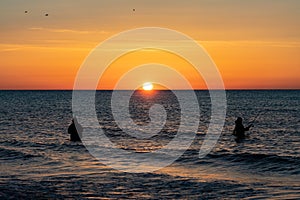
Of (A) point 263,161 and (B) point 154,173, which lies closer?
(B) point 154,173

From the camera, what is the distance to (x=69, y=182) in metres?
23.2

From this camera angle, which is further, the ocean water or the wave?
the wave

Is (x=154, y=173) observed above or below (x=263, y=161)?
above

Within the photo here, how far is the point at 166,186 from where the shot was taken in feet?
74.5

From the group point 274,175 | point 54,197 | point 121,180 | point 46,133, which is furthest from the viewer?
point 46,133

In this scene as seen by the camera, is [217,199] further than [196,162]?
No

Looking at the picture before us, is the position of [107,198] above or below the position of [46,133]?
below

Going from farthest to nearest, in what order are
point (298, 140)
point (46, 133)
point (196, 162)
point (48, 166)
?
point (46, 133) < point (298, 140) < point (196, 162) < point (48, 166)

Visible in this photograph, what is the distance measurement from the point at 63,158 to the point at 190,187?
12.1m

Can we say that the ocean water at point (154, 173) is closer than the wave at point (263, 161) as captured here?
Yes

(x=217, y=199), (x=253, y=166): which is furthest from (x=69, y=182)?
(x=253, y=166)

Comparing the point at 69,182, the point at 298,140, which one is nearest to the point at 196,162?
the point at 69,182

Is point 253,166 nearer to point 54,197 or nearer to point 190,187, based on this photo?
point 190,187

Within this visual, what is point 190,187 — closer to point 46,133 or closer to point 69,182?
point 69,182
